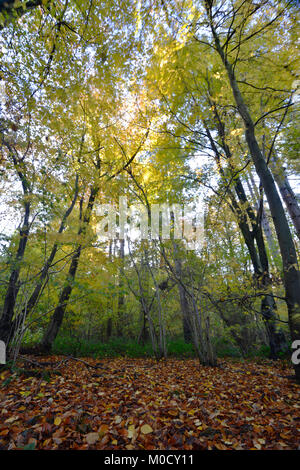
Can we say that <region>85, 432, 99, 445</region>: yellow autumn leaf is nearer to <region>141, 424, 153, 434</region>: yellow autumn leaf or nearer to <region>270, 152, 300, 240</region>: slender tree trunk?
<region>141, 424, 153, 434</region>: yellow autumn leaf

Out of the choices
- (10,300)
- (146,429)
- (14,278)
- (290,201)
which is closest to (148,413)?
(146,429)

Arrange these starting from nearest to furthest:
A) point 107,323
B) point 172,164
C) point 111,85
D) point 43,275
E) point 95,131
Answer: point 43,275
point 111,85
point 172,164
point 95,131
point 107,323

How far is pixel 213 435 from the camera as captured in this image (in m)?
1.84

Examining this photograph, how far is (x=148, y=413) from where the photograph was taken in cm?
224

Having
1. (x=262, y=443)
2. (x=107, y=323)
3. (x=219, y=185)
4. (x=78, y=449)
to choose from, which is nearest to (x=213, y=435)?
(x=262, y=443)

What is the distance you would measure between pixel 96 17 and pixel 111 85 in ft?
3.95

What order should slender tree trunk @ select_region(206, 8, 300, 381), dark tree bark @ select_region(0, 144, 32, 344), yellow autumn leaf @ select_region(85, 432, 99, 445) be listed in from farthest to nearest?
dark tree bark @ select_region(0, 144, 32, 344), slender tree trunk @ select_region(206, 8, 300, 381), yellow autumn leaf @ select_region(85, 432, 99, 445)

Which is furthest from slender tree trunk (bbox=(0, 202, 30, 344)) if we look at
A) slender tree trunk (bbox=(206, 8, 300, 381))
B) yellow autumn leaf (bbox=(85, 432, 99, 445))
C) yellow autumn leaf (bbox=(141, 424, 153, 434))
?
slender tree trunk (bbox=(206, 8, 300, 381))

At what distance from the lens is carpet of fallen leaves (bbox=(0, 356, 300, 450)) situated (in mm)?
1745

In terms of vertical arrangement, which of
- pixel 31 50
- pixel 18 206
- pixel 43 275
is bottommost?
pixel 43 275

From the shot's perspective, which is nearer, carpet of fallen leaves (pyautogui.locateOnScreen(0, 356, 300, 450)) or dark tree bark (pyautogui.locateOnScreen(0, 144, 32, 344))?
carpet of fallen leaves (pyautogui.locateOnScreen(0, 356, 300, 450))

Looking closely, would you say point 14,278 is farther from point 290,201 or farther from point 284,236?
point 290,201

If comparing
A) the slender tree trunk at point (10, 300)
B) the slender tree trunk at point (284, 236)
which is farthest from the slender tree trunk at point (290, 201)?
the slender tree trunk at point (10, 300)
